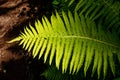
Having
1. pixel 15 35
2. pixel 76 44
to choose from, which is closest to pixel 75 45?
pixel 76 44

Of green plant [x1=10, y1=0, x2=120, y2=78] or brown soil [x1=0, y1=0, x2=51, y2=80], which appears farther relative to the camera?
brown soil [x1=0, y1=0, x2=51, y2=80]

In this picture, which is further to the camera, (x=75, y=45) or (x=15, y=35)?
(x=15, y=35)

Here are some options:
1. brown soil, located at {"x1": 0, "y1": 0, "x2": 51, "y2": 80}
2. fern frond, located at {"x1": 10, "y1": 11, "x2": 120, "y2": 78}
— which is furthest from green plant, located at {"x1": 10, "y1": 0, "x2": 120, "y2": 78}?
brown soil, located at {"x1": 0, "y1": 0, "x2": 51, "y2": 80}

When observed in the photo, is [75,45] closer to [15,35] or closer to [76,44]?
[76,44]

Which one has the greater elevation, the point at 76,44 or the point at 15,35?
the point at 76,44

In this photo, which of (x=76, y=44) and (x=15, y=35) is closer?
(x=76, y=44)

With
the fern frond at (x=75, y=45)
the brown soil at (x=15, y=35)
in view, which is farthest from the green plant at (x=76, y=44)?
the brown soil at (x=15, y=35)

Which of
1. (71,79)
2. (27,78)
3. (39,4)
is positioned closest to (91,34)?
(71,79)

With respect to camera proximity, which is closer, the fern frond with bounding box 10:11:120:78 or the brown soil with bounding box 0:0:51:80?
the fern frond with bounding box 10:11:120:78

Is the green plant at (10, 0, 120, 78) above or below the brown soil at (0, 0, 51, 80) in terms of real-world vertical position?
above

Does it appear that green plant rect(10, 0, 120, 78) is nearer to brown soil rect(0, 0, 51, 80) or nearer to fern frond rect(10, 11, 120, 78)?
fern frond rect(10, 11, 120, 78)

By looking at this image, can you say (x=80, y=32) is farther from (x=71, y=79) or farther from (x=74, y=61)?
(x=71, y=79)

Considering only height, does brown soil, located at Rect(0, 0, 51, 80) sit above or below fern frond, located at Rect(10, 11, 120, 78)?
below
